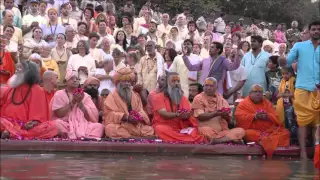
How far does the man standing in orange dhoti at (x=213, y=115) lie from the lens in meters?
11.6

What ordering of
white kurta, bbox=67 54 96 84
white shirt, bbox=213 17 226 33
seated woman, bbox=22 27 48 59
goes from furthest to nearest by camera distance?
1. white shirt, bbox=213 17 226 33
2. seated woman, bbox=22 27 48 59
3. white kurta, bbox=67 54 96 84

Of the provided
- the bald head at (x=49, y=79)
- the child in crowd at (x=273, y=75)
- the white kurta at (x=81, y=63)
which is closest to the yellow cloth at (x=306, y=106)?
the child in crowd at (x=273, y=75)

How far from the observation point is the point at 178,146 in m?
11.2

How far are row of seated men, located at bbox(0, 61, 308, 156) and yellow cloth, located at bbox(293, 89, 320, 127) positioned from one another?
0.65 m

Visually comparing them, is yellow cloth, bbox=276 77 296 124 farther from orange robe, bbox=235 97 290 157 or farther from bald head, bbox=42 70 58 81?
bald head, bbox=42 70 58 81

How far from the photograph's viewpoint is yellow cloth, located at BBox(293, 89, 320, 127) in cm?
1088

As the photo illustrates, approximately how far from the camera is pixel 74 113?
11797mm

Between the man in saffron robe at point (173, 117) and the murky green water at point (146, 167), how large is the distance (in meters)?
0.96

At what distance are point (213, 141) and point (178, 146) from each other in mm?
663

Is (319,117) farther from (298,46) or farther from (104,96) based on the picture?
(104,96)

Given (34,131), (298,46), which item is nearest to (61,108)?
(34,131)

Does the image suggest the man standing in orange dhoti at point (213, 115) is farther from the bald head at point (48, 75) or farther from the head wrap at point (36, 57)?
the head wrap at point (36, 57)

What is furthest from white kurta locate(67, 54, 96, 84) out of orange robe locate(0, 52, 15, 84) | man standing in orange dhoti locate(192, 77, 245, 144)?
man standing in orange dhoti locate(192, 77, 245, 144)

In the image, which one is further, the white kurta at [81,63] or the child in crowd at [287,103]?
the white kurta at [81,63]
